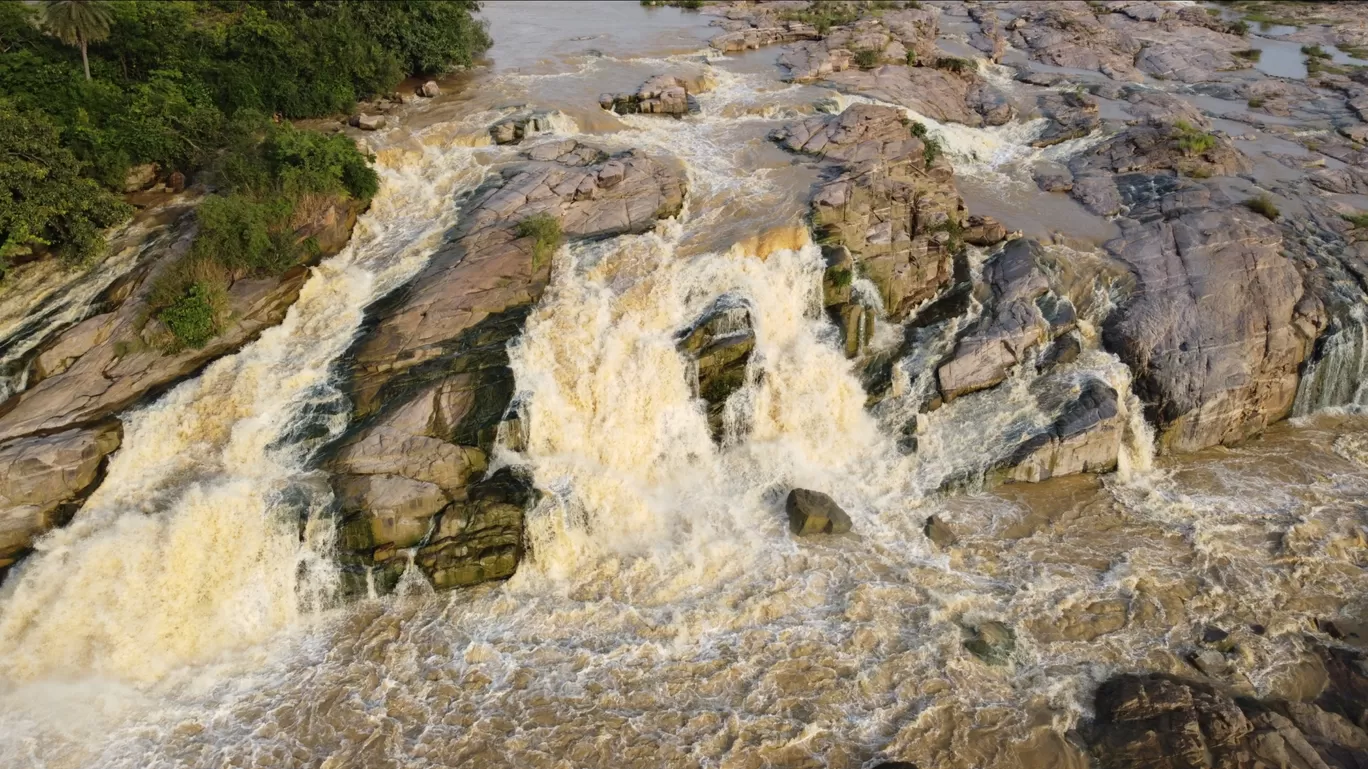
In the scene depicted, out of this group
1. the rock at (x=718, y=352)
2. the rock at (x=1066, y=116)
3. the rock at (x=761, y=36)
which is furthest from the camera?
the rock at (x=761, y=36)

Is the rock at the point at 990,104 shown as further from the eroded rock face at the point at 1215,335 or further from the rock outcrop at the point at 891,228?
the eroded rock face at the point at 1215,335

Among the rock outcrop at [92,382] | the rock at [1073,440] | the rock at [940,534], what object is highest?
the rock outcrop at [92,382]

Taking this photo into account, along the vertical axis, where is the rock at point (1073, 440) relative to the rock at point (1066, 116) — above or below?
below

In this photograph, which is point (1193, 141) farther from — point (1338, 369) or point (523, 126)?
point (523, 126)

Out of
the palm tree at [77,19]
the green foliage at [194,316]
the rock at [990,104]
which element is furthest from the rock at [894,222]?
the palm tree at [77,19]

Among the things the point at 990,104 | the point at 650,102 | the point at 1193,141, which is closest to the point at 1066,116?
the point at 990,104

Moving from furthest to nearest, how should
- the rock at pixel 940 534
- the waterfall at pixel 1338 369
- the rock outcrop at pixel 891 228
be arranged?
the rock outcrop at pixel 891 228 < the waterfall at pixel 1338 369 < the rock at pixel 940 534

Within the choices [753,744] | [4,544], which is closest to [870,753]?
[753,744]

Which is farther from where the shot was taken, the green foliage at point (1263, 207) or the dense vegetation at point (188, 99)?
the green foliage at point (1263, 207)
